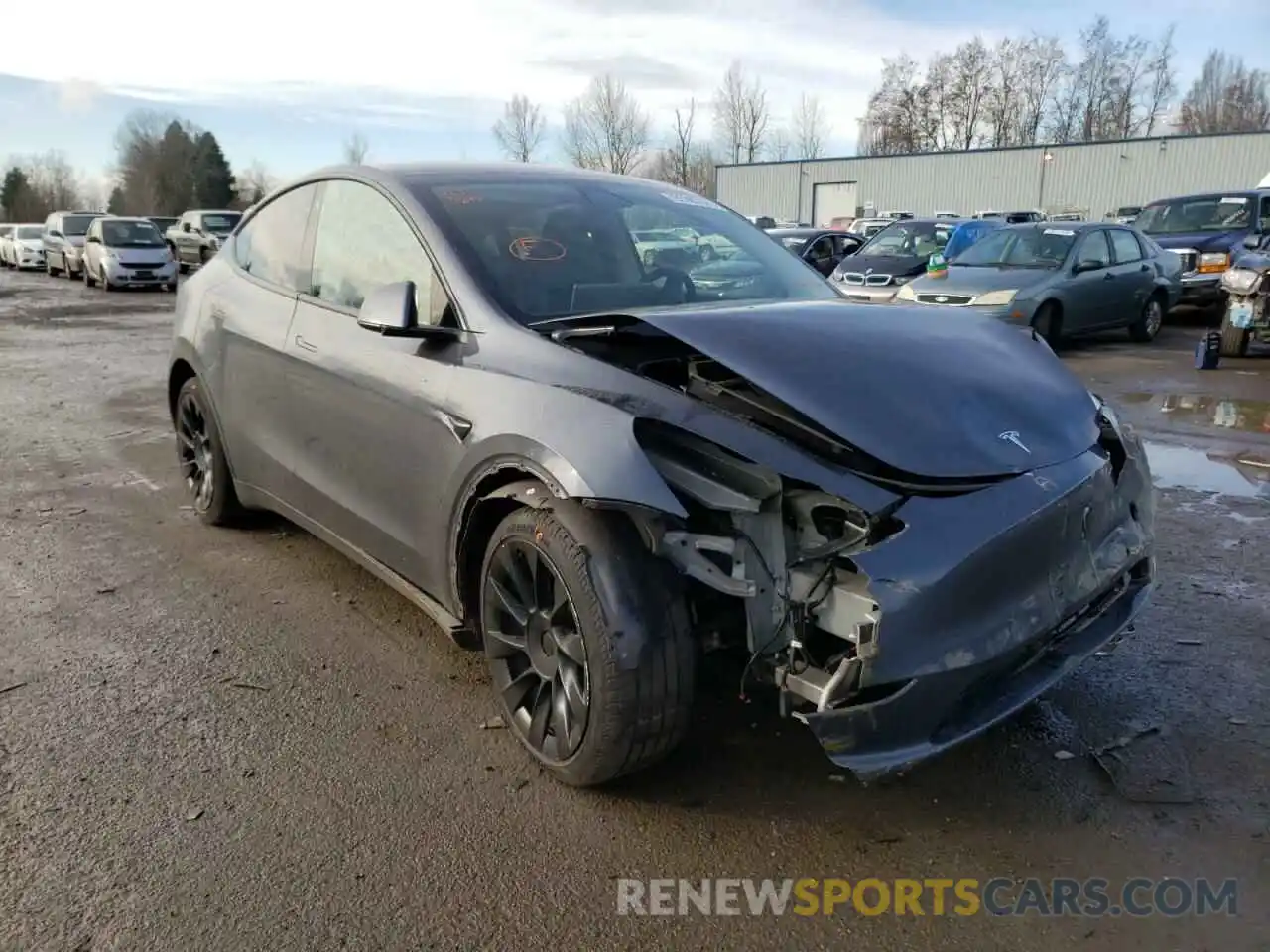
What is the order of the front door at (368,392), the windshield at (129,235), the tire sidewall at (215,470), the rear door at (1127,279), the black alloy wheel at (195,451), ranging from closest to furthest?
the front door at (368,392) < the tire sidewall at (215,470) < the black alloy wheel at (195,451) < the rear door at (1127,279) < the windshield at (129,235)

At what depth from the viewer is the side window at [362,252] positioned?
3.41 m

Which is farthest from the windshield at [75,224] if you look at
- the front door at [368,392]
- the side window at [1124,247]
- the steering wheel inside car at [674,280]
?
the steering wheel inside car at [674,280]

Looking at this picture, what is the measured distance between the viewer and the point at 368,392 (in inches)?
138

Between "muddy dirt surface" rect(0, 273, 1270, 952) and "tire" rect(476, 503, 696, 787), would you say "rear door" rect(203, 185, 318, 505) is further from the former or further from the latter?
"tire" rect(476, 503, 696, 787)

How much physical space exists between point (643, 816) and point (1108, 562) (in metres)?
1.53

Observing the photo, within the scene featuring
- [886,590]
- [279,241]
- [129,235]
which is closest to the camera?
[886,590]

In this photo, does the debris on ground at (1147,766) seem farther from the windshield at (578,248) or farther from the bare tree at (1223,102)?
the bare tree at (1223,102)

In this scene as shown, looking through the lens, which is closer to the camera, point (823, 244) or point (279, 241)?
point (279, 241)

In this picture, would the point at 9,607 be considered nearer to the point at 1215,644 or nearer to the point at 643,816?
the point at 643,816

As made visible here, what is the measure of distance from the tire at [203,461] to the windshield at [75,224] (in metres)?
29.5

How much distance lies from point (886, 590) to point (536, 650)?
42.7 inches

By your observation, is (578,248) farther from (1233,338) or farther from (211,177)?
(211,177)

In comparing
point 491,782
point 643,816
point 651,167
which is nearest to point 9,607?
point 491,782

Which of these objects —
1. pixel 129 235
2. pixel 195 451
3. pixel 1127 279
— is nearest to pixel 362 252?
pixel 195 451
